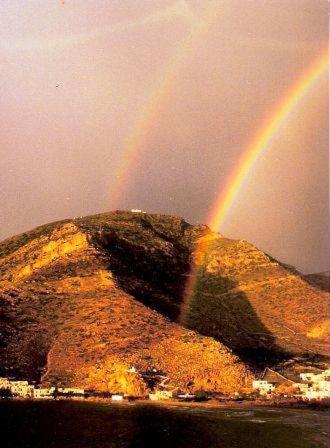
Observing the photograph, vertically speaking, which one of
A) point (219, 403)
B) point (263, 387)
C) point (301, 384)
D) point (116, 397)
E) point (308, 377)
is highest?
point (308, 377)

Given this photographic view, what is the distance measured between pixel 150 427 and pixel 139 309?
53.6m

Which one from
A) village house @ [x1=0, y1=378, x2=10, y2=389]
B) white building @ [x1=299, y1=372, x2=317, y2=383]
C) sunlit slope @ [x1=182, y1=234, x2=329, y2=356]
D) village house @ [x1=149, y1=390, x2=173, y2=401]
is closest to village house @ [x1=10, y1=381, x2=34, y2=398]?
village house @ [x1=0, y1=378, x2=10, y2=389]

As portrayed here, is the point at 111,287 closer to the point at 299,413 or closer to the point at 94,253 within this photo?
the point at 94,253

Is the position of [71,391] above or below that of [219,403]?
below

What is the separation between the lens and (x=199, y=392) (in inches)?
3930

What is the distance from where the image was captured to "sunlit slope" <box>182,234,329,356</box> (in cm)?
13812

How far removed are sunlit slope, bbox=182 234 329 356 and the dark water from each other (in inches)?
1849

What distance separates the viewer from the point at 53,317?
115875mm

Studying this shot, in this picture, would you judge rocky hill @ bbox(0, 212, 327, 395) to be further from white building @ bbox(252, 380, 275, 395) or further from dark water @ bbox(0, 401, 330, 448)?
dark water @ bbox(0, 401, 330, 448)

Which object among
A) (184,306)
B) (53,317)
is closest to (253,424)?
(53,317)

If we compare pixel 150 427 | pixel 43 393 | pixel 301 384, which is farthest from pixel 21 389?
pixel 301 384

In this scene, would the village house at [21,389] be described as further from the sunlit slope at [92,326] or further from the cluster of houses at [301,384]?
the cluster of houses at [301,384]

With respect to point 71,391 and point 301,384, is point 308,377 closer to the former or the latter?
point 301,384

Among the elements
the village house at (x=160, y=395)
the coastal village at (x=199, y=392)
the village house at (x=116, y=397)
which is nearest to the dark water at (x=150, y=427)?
the village house at (x=116, y=397)
